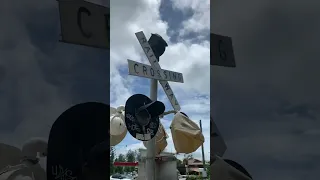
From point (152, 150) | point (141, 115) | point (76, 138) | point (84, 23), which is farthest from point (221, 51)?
point (152, 150)

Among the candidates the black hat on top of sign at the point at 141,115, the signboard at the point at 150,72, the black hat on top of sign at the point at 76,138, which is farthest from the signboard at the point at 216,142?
the signboard at the point at 150,72

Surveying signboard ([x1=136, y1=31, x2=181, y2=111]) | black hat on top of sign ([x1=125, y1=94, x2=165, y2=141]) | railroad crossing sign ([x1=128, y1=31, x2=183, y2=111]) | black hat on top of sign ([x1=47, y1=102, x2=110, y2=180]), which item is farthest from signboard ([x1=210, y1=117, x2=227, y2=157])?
signboard ([x1=136, y1=31, x2=181, y2=111])

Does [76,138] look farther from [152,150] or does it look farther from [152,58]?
[152,150]

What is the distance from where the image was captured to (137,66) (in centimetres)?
394

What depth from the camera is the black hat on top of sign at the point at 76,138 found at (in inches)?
49.9

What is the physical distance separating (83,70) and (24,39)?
0.24 m

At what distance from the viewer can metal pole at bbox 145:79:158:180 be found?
437cm

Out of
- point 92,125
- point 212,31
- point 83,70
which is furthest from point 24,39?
point 212,31

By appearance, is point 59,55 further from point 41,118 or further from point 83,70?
point 41,118

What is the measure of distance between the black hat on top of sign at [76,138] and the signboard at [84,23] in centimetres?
23

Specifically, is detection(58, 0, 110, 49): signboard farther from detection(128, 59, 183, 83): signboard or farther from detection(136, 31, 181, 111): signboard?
detection(136, 31, 181, 111): signboard

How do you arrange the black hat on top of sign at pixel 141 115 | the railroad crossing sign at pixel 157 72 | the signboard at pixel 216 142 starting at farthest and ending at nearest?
the railroad crossing sign at pixel 157 72
the black hat on top of sign at pixel 141 115
the signboard at pixel 216 142

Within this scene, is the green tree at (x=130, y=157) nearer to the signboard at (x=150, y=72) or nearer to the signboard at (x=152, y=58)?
the signboard at (x=152, y=58)

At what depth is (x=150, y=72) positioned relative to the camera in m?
4.30
